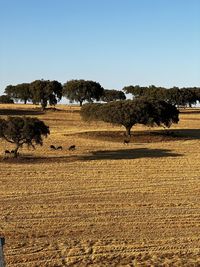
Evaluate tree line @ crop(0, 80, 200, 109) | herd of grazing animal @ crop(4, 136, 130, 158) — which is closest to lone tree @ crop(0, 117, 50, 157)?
herd of grazing animal @ crop(4, 136, 130, 158)

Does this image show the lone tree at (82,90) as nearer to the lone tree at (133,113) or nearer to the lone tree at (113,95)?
the lone tree at (113,95)

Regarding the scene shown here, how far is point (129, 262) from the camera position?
1645 cm

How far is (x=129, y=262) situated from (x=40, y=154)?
1197 inches

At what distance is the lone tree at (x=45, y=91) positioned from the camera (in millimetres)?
107125

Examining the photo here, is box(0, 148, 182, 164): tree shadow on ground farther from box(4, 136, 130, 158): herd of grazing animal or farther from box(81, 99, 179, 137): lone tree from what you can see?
box(81, 99, 179, 137): lone tree

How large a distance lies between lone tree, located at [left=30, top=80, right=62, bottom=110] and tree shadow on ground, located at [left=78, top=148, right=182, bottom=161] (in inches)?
2311

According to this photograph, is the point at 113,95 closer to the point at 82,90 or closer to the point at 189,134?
the point at 82,90

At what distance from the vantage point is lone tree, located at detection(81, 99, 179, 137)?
6053cm

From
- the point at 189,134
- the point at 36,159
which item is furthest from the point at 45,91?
the point at 36,159

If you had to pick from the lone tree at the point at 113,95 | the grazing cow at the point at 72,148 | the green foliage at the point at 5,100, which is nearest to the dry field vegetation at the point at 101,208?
the grazing cow at the point at 72,148

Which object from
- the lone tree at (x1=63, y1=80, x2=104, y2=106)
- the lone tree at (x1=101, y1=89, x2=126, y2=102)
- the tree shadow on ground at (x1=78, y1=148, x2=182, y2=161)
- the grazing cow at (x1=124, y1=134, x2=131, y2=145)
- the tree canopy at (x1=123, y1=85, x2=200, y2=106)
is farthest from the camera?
the lone tree at (x1=101, y1=89, x2=126, y2=102)

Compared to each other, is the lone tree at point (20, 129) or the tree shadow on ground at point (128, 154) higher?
the lone tree at point (20, 129)

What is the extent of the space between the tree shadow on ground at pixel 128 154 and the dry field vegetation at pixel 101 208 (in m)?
0.09

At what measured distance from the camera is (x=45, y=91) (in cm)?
10725
